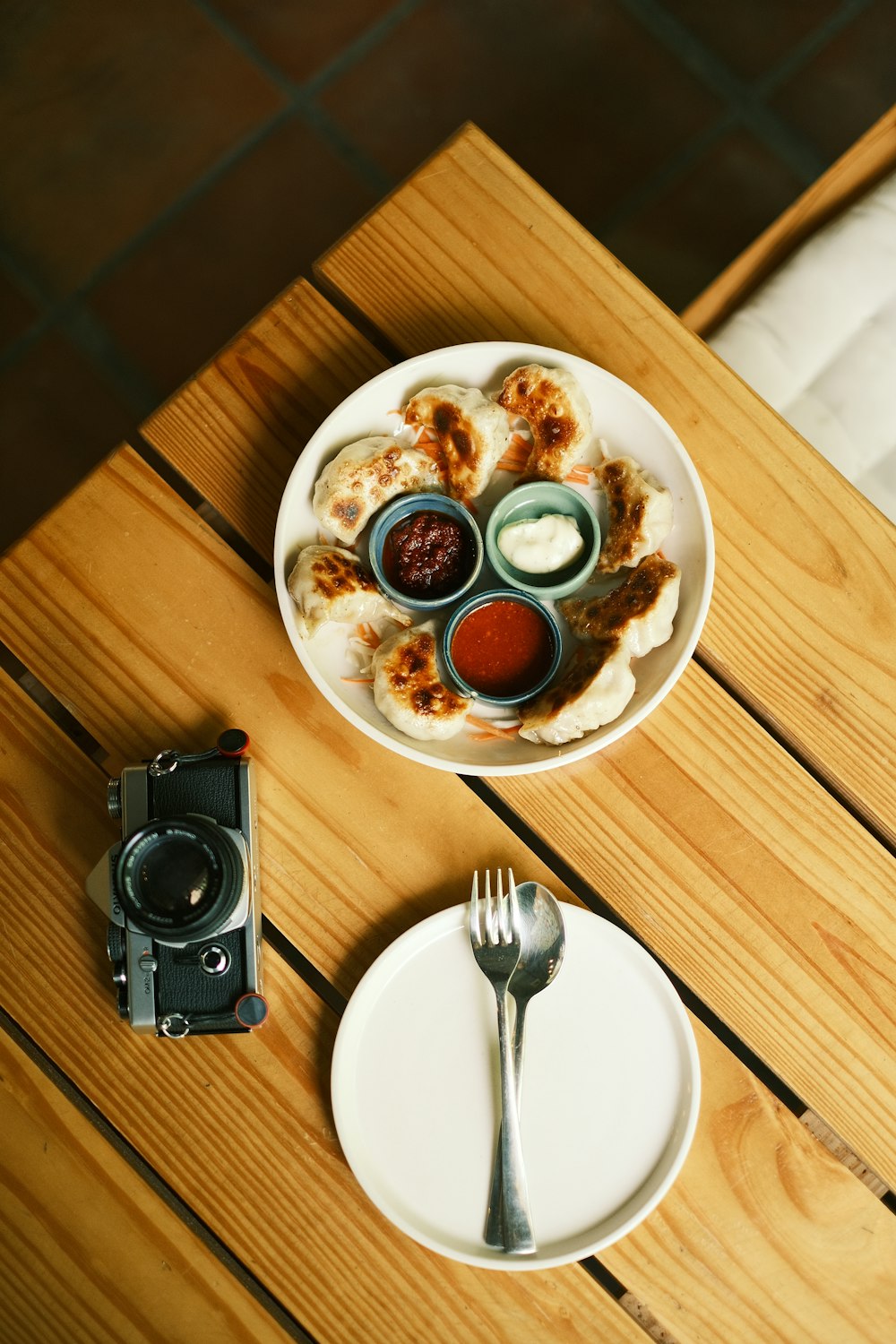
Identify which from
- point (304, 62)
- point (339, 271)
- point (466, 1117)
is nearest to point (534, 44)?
point (304, 62)

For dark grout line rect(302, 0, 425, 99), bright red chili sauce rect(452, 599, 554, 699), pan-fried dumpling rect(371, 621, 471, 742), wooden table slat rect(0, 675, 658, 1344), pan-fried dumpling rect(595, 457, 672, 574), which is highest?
dark grout line rect(302, 0, 425, 99)

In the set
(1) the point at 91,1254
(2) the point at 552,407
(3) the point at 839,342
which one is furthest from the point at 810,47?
(1) the point at 91,1254

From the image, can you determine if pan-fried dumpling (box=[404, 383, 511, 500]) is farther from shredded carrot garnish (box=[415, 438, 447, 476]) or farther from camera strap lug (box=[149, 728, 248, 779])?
camera strap lug (box=[149, 728, 248, 779])

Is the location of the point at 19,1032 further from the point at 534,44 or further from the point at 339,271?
the point at 534,44

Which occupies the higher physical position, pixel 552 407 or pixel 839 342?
pixel 839 342

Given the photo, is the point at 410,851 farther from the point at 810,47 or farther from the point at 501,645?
the point at 810,47

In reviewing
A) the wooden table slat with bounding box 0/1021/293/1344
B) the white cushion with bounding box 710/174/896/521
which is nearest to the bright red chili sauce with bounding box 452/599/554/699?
the white cushion with bounding box 710/174/896/521
